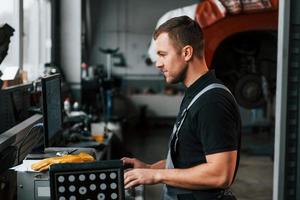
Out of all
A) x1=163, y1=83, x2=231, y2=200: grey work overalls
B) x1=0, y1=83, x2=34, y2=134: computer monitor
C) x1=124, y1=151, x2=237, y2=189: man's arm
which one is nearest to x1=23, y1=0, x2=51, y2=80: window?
x1=0, y1=83, x2=34, y2=134: computer monitor

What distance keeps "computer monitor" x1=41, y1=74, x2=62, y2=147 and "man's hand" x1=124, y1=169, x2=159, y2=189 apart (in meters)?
0.78

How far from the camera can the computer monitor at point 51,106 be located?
231cm

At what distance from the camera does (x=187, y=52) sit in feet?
5.56

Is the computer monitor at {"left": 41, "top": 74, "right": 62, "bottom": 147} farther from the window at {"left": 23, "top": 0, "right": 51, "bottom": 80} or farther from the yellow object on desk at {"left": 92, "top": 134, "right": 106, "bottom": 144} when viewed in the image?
the window at {"left": 23, "top": 0, "right": 51, "bottom": 80}

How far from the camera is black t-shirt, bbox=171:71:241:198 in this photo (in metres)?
1.61

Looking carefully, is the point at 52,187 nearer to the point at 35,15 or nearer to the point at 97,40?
the point at 35,15

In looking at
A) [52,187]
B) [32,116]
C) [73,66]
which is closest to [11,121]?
[32,116]

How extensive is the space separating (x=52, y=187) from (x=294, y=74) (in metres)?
1.19

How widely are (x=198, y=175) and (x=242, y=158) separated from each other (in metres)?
5.16

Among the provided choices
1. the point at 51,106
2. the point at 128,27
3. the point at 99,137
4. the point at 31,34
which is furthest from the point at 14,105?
the point at 128,27

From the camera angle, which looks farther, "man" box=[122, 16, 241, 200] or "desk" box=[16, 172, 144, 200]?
"desk" box=[16, 172, 144, 200]

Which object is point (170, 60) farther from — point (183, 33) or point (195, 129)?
point (195, 129)

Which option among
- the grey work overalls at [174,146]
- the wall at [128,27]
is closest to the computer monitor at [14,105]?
the grey work overalls at [174,146]

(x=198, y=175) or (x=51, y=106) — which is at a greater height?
(x=51, y=106)
